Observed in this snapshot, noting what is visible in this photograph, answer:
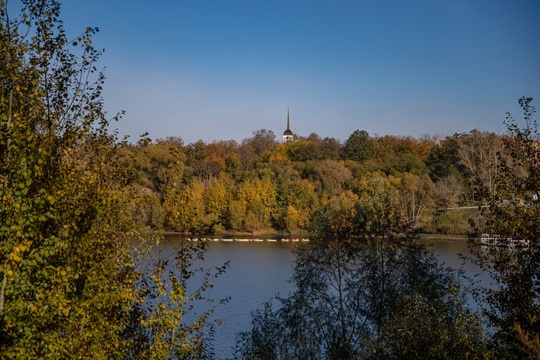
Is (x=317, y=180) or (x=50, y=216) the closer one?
(x=50, y=216)

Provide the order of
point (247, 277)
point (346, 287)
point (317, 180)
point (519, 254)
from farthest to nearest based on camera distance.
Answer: point (317, 180) → point (247, 277) → point (346, 287) → point (519, 254)

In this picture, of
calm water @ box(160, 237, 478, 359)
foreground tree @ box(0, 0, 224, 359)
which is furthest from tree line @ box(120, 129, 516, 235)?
foreground tree @ box(0, 0, 224, 359)

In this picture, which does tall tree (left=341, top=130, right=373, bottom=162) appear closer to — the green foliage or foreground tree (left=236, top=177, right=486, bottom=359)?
foreground tree (left=236, top=177, right=486, bottom=359)

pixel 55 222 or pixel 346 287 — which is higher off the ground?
pixel 55 222

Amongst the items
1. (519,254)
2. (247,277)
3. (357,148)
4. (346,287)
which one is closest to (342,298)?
(346,287)

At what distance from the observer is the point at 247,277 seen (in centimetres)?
2916

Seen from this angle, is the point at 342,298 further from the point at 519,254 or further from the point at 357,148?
the point at 357,148

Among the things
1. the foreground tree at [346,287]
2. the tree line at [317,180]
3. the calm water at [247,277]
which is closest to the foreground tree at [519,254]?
the calm water at [247,277]

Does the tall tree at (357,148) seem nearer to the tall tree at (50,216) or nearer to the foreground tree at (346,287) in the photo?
the foreground tree at (346,287)

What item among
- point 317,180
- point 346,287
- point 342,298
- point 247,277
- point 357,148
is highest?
point 357,148

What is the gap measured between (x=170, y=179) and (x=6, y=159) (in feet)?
8.27

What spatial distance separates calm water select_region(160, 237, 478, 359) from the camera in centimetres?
2027

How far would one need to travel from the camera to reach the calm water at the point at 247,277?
2027cm

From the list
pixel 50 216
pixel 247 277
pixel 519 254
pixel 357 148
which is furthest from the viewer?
pixel 357 148
